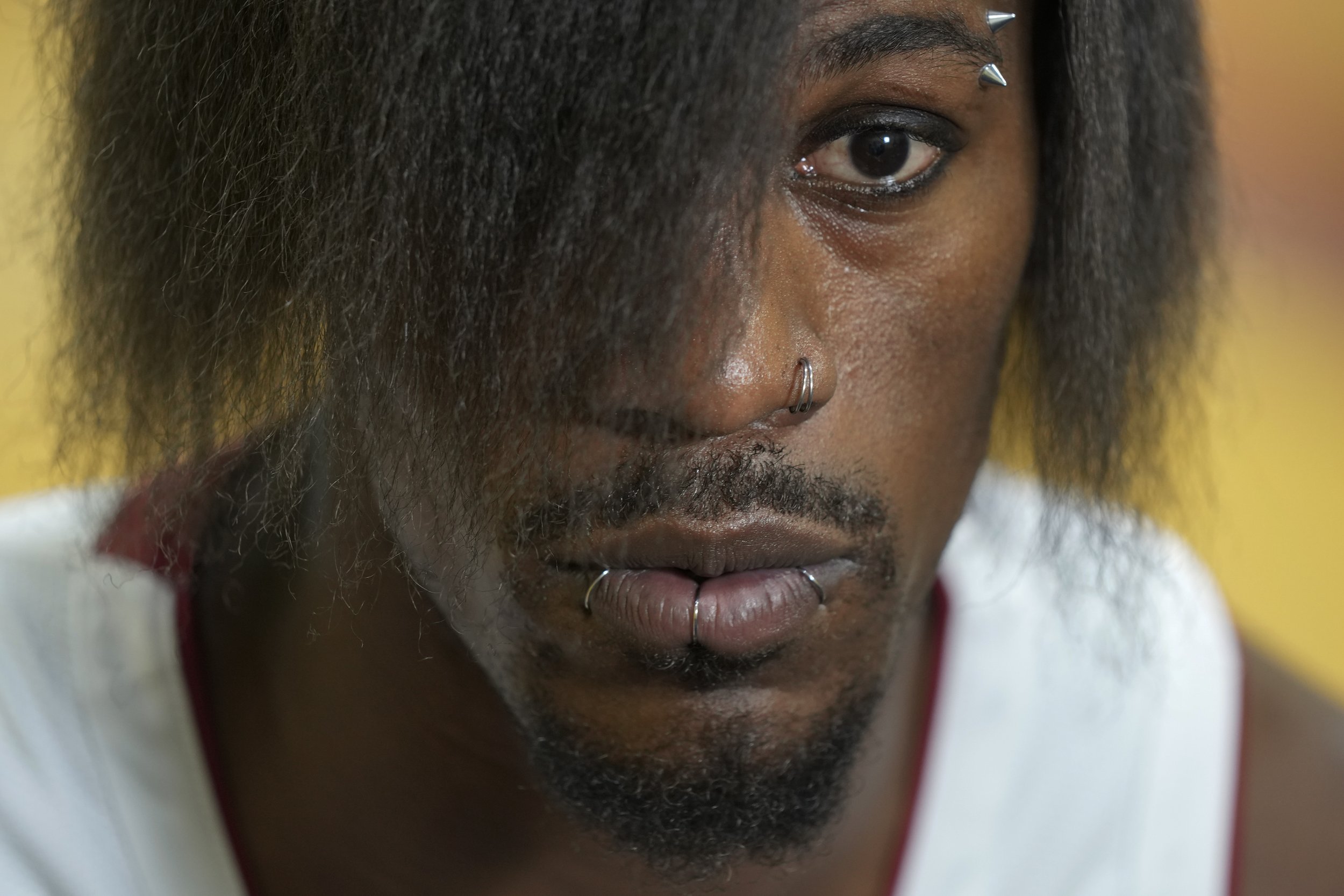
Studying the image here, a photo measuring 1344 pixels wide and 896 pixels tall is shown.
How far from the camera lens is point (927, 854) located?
1.07m

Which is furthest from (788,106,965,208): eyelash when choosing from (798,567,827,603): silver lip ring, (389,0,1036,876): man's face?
(798,567,827,603): silver lip ring

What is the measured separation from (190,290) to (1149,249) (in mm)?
665

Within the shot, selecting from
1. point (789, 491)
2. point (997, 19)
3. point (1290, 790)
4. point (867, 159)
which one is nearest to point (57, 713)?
point (789, 491)

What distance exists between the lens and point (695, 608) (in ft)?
2.48

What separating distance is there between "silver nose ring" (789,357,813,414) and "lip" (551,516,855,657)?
6 cm

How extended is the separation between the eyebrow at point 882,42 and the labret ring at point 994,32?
2 cm

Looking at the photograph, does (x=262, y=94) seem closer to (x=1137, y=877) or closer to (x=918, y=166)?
(x=918, y=166)

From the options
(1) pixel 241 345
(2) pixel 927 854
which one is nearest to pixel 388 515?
(1) pixel 241 345

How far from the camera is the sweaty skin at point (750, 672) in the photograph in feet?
2.45

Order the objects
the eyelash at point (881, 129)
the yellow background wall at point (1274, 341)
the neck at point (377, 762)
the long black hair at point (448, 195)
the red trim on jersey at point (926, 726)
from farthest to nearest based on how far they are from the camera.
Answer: the yellow background wall at point (1274, 341) < the red trim on jersey at point (926, 726) < the neck at point (377, 762) < the eyelash at point (881, 129) < the long black hair at point (448, 195)

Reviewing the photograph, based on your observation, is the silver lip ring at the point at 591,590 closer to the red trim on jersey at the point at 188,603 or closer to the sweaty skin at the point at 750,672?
the sweaty skin at the point at 750,672

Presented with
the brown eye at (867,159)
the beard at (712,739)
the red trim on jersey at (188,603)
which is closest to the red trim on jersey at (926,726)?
the red trim on jersey at (188,603)

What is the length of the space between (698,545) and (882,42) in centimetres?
28

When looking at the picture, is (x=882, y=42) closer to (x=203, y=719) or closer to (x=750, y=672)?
(x=750, y=672)
